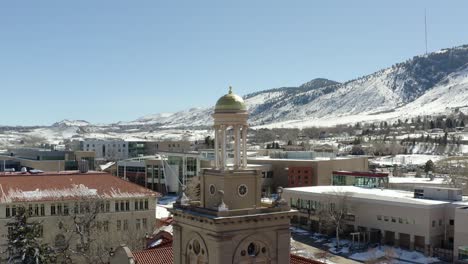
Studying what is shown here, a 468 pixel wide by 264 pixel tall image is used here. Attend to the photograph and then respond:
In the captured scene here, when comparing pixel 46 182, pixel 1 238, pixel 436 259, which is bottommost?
pixel 436 259

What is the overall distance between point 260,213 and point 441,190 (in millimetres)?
54621

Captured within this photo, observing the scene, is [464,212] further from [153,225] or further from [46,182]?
[46,182]

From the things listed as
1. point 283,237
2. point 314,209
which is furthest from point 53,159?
point 283,237

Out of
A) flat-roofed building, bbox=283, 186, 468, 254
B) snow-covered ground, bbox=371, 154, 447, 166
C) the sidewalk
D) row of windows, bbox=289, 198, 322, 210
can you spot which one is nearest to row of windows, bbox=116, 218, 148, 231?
the sidewalk

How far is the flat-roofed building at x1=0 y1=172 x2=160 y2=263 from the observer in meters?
48.4

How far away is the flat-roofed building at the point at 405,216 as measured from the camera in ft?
206

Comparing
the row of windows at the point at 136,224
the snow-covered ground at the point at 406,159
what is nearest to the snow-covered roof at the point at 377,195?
the row of windows at the point at 136,224

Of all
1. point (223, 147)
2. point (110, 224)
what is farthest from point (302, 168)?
point (223, 147)

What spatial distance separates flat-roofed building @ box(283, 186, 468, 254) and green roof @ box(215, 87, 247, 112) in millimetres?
47697

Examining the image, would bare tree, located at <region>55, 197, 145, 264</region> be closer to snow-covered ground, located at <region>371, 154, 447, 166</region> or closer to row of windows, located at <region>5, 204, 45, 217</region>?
row of windows, located at <region>5, 204, 45, 217</region>

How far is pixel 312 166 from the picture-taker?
10394 cm

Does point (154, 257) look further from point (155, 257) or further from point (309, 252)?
point (309, 252)

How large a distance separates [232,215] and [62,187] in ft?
123

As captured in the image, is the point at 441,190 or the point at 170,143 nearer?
the point at 441,190
